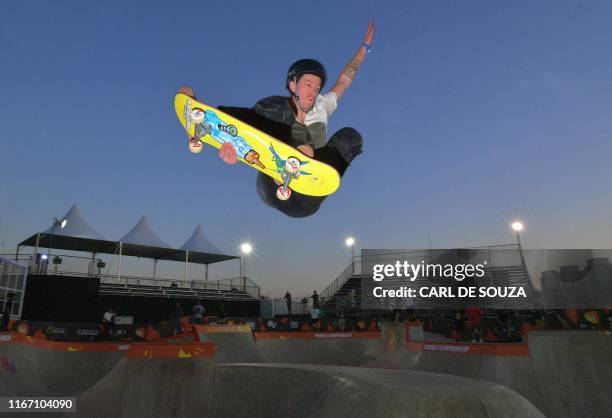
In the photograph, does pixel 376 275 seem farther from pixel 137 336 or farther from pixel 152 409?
pixel 152 409

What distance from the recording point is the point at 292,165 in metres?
7.18

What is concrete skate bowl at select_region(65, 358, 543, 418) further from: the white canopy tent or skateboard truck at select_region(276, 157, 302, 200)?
the white canopy tent

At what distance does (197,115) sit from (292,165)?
5.78 feet

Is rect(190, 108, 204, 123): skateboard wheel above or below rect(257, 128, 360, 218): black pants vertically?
above

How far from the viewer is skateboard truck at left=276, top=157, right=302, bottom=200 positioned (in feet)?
23.5

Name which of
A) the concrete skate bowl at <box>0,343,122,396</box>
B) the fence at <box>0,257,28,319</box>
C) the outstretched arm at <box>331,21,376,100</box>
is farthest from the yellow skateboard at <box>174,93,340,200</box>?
the fence at <box>0,257,28,319</box>

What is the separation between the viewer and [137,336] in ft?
44.7

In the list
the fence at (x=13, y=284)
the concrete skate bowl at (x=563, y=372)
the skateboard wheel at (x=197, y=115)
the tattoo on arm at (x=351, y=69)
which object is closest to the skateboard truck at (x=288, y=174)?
the skateboard wheel at (x=197, y=115)

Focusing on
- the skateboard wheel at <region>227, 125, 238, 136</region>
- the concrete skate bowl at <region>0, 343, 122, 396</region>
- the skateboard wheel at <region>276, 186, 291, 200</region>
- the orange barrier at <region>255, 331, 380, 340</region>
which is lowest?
the concrete skate bowl at <region>0, 343, 122, 396</region>

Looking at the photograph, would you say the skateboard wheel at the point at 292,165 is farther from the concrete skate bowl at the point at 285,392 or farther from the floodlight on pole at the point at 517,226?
the floodlight on pole at the point at 517,226

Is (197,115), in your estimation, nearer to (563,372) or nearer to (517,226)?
(563,372)

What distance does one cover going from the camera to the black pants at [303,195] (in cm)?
750

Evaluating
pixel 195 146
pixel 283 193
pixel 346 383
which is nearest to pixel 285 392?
pixel 346 383

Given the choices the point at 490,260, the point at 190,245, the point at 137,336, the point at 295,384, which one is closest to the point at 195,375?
the point at 295,384
